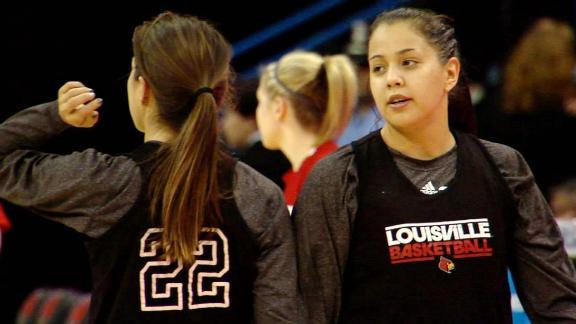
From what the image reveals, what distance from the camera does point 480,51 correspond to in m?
6.15

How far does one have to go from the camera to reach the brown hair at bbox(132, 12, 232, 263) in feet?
8.19

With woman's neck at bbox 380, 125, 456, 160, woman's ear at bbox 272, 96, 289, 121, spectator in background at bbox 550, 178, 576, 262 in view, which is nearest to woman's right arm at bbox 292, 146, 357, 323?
woman's neck at bbox 380, 125, 456, 160

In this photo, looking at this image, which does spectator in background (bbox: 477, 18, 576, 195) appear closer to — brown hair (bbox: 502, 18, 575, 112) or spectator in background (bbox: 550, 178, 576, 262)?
brown hair (bbox: 502, 18, 575, 112)

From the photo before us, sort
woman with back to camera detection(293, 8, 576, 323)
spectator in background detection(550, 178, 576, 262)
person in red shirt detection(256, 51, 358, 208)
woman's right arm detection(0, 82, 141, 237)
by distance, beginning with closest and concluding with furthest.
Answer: woman's right arm detection(0, 82, 141, 237) → woman with back to camera detection(293, 8, 576, 323) → person in red shirt detection(256, 51, 358, 208) → spectator in background detection(550, 178, 576, 262)

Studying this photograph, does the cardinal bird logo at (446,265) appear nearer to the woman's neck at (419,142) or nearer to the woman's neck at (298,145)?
the woman's neck at (419,142)

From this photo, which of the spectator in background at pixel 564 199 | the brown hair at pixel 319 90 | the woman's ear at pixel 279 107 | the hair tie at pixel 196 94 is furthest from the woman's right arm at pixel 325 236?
the spectator in background at pixel 564 199

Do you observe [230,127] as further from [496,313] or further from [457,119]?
[496,313]

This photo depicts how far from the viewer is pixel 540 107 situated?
16.0ft

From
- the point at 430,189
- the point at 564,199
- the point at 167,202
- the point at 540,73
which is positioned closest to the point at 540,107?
the point at 540,73

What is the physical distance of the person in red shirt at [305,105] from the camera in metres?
3.73

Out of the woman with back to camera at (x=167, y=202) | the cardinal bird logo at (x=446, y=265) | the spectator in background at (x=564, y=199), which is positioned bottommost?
the cardinal bird logo at (x=446, y=265)

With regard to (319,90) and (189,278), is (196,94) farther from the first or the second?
(319,90)

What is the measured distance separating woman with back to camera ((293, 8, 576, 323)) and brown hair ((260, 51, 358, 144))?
0.95m

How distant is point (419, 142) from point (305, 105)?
1.11m
